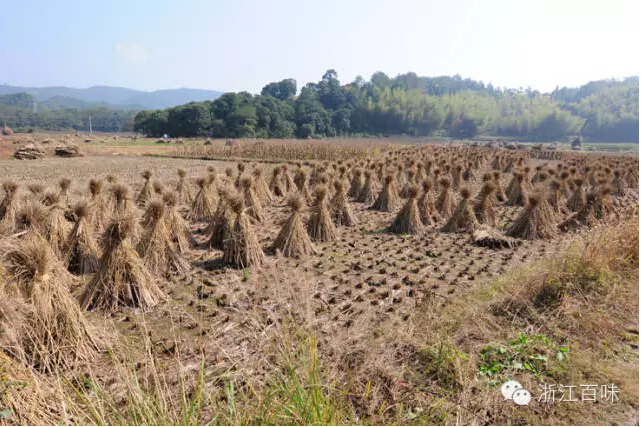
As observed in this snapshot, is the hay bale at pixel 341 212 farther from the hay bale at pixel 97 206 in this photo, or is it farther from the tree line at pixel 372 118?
the tree line at pixel 372 118

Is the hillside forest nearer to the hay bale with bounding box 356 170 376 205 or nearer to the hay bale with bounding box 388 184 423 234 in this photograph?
the hay bale with bounding box 356 170 376 205

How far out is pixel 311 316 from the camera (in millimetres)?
2982

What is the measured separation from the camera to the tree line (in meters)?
58.3

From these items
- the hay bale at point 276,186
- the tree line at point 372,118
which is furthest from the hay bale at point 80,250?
the tree line at point 372,118

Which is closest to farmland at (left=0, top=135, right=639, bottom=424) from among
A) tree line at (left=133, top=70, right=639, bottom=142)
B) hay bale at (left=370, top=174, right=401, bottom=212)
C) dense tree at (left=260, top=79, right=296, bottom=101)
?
hay bale at (left=370, top=174, right=401, bottom=212)

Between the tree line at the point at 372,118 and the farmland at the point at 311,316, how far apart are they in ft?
167

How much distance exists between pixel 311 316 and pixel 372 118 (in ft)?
268

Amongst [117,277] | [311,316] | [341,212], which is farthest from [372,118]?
[311,316]

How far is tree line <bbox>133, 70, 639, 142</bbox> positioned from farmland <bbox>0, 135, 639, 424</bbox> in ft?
167

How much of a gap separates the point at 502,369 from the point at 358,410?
1.56 m

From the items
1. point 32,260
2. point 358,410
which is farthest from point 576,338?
point 32,260

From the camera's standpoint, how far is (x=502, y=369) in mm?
3799

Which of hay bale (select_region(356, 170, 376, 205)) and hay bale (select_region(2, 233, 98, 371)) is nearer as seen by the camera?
hay bale (select_region(2, 233, 98, 371))

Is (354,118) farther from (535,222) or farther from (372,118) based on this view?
(535,222)
